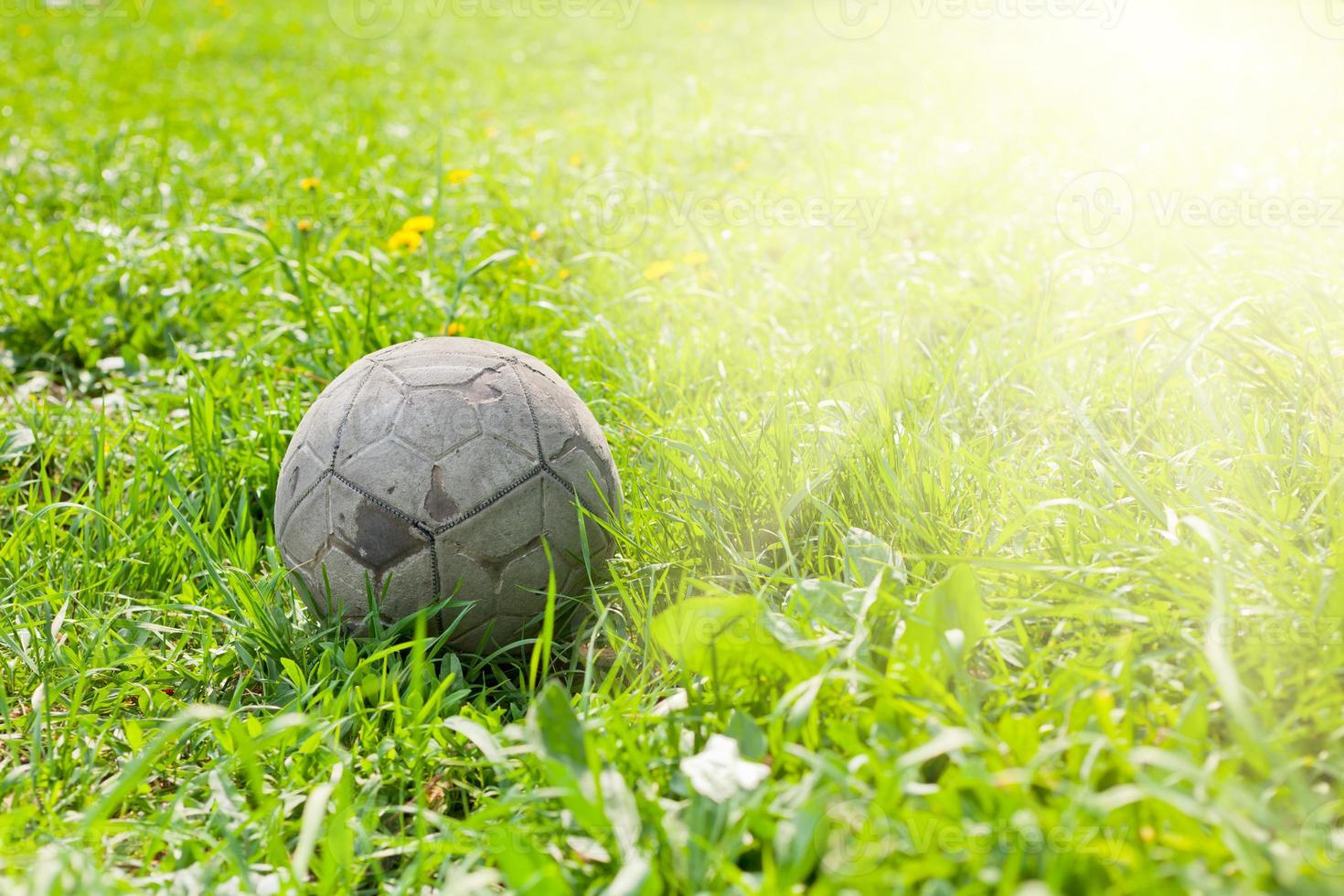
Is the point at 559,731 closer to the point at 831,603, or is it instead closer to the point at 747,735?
the point at 747,735

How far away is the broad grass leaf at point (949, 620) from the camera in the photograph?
1892 mm

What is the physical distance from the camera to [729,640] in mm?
1973

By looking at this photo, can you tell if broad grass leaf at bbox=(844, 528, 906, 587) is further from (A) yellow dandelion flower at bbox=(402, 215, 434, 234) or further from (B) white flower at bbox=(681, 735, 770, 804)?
(A) yellow dandelion flower at bbox=(402, 215, 434, 234)

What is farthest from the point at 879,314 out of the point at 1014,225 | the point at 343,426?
the point at 343,426

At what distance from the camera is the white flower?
171 cm

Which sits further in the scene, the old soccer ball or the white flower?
the old soccer ball

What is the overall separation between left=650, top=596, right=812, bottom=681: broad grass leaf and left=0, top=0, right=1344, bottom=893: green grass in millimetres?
11

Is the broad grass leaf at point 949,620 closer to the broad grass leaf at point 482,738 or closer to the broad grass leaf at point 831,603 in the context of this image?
the broad grass leaf at point 831,603

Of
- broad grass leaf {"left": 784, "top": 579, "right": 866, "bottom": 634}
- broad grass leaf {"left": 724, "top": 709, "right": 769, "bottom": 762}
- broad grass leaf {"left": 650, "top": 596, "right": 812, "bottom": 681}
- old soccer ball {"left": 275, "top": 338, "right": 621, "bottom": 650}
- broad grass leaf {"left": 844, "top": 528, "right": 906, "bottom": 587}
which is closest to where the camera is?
broad grass leaf {"left": 724, "top": 709, "right": 769, "bottom": 762}

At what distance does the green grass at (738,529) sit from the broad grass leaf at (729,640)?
1 centimetres

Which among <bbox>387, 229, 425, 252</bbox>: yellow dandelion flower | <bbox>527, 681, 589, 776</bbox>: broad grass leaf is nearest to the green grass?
<bbox>527, 681, 589, 776</bbox>: broad grass leaf

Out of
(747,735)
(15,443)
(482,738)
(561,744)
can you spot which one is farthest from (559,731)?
(15,443)

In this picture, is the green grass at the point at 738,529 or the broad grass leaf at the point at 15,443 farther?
the broad grass leaf at the point at 15,443

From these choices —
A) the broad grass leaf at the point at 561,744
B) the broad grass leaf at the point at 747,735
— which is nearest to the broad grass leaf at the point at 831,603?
the broad grass leaf at the point at 747,735
